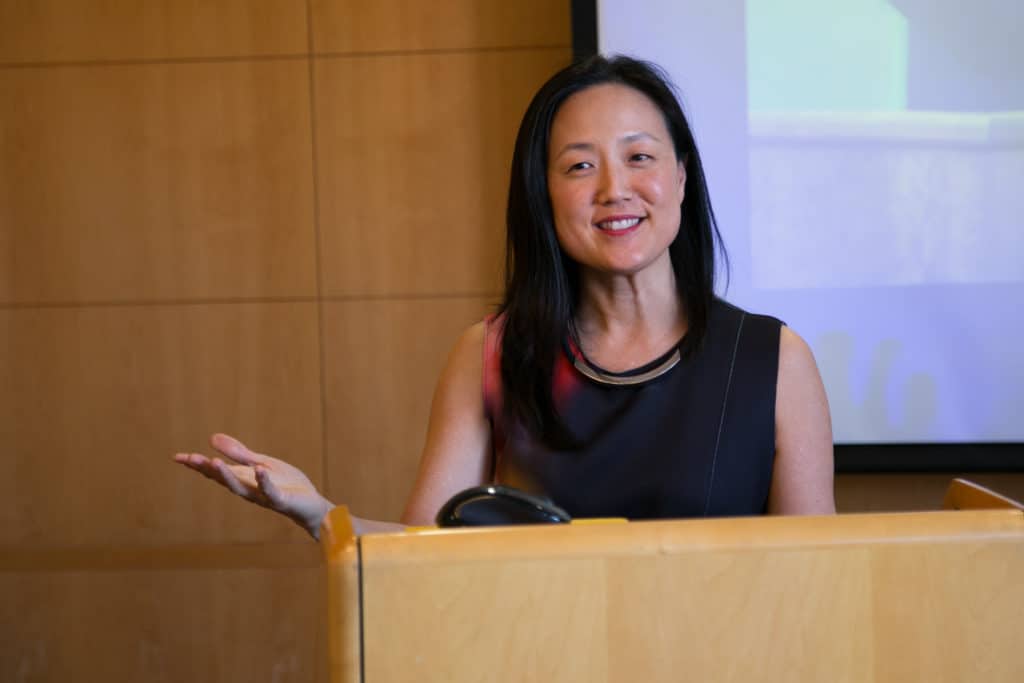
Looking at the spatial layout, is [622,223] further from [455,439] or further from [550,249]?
[455,439]

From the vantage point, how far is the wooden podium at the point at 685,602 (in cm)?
84

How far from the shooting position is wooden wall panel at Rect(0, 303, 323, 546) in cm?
350

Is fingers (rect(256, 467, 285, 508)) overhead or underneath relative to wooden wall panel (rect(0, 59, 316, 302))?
underneath

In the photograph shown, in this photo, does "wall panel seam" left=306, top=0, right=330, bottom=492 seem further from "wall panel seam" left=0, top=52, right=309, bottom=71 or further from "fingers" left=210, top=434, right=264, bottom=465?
"fingers" left=210, top=434, right=264, bottom=465

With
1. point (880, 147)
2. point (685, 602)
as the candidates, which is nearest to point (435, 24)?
point (880, 147)

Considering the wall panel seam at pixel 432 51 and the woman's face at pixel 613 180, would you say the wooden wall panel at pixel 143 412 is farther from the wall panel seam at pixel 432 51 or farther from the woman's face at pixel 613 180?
the woman's face at pixel 613 180

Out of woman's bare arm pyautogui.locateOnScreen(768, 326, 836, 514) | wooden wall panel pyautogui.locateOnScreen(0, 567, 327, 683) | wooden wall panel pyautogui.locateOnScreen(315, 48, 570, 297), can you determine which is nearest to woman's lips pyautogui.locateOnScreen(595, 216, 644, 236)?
woman's bare arm pyautogui.locateOnScreen(768, 326, 836, 514)

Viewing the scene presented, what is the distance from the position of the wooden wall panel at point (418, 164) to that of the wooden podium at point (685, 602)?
2.60 meters

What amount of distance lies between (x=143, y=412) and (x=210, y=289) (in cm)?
44

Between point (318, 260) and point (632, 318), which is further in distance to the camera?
point (318, 260)

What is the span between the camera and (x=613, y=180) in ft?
5.79

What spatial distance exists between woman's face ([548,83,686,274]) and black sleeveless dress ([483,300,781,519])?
17 centimetres

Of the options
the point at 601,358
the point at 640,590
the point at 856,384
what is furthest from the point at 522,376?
the point at 856,384

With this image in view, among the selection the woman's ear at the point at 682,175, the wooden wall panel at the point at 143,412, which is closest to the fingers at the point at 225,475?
the woman's ear at the point at 682,175
